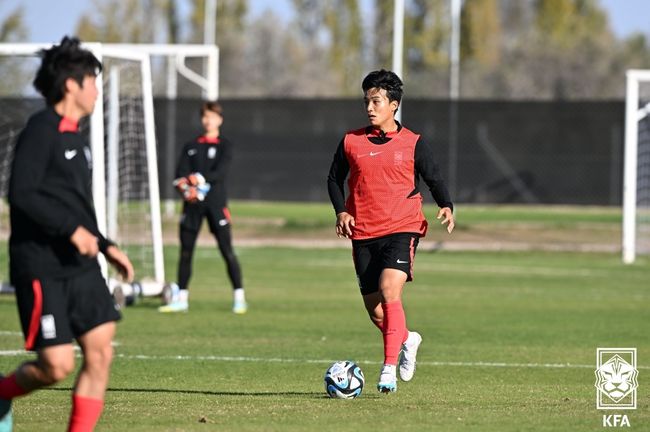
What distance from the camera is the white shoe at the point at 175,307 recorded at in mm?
16052

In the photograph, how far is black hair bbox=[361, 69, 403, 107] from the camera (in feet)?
31.2

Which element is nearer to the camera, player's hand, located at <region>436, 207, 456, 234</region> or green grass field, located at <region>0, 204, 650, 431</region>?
green grass field, located at <region>0, 204, 650, 431</region>

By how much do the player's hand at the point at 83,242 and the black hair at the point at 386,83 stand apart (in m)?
3.38

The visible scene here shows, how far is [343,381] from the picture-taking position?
29.8 feet

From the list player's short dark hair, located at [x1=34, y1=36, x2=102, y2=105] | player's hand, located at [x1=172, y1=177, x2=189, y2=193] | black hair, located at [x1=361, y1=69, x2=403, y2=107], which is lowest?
player's hand, located at [x1=172, y1=177, x2=189, y2=193]

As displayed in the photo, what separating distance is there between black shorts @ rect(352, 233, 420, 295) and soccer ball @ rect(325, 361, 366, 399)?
692 mm

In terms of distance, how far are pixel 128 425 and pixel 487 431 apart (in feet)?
6.72

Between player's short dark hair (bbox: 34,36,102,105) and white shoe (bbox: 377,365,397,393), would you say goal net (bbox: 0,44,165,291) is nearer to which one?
white shoe (bbox: 377,365,397,393)

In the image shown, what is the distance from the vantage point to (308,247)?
28.6m

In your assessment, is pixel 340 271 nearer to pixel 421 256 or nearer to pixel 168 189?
pixel 421 256

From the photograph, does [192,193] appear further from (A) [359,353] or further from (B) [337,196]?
(B) [337,196]

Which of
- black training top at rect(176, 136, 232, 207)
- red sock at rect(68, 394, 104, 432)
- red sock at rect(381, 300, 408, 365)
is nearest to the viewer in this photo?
red sock at rect(68, 394, 104, 432)

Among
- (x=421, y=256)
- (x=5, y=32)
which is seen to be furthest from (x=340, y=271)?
(x=5, y=32)
